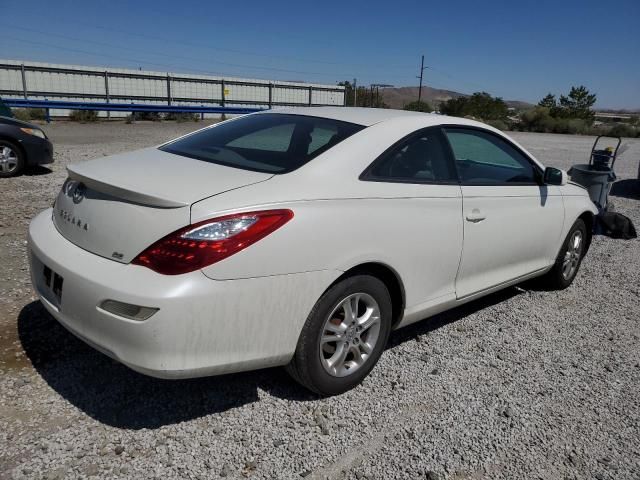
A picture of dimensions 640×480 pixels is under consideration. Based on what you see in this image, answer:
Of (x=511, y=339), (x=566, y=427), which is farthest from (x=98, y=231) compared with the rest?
(x=511, y=339)

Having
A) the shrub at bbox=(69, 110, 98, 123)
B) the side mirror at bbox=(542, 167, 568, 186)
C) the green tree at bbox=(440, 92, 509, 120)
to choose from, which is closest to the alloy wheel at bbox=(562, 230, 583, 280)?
the side mirror at bbox=(542, 167, 568, 186)

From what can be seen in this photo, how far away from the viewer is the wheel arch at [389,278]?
276 centimetres

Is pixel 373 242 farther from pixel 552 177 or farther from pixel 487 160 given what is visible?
pixel 552 177

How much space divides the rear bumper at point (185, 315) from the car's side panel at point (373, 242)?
8cm

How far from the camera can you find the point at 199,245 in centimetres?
224

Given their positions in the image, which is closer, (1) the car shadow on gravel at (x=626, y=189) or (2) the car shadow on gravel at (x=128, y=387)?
(2) the car shadow on gravel at (x=128, y=387)

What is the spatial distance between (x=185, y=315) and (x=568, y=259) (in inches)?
152

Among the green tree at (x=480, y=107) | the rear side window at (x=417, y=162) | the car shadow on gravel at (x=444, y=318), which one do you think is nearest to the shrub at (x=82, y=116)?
the car shadow on gravel at (x=444, y=318)

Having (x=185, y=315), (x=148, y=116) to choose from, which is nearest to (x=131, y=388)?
(x=185, y=315)

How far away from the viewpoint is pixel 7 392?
2729 millimetres

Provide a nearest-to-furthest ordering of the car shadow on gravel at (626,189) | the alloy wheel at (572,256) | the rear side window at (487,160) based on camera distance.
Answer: the rear side window at (487,160) < the alloy wheel at (572,256) < the car shadow on gravel at (626,189)

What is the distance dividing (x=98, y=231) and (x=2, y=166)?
708 cm

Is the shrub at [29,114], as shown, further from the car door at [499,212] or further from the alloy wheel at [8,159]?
the car door at [499,212]

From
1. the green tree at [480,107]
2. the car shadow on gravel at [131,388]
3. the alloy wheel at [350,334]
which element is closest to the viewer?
the car shadow on gravel at [131,388]
